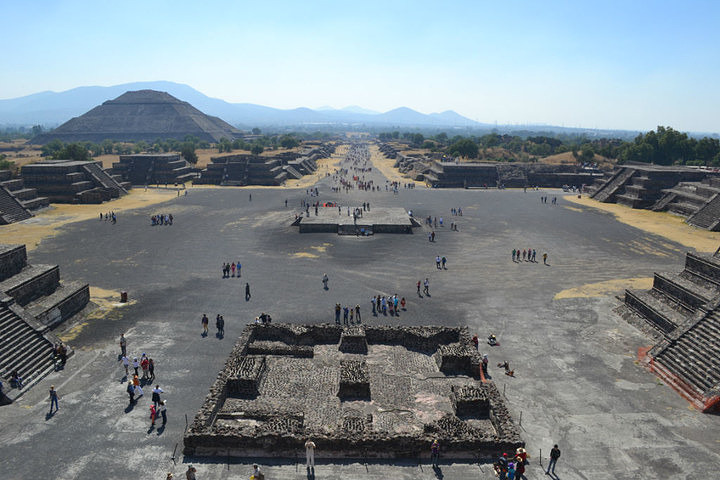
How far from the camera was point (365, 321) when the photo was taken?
25.5 metres

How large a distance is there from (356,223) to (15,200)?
134ft

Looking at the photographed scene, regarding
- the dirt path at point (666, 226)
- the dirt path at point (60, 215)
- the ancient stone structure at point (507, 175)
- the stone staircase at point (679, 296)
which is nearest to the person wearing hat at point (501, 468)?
the stone staircase at point (679, 296)

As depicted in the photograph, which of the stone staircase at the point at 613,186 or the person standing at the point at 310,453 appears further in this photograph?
the stone staircase at the point at 613,186

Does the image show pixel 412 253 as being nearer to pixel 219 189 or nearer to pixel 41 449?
pixel 41 449

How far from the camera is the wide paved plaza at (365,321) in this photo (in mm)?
14383

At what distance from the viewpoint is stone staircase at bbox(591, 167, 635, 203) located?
67875 millimetres

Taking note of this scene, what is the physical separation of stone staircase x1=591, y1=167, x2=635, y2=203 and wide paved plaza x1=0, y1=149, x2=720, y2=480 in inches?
697

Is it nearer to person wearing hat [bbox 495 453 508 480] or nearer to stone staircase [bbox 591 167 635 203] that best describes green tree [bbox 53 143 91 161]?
person wearing hat [bbox 495 453 508 480]

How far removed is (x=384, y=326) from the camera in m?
23.2

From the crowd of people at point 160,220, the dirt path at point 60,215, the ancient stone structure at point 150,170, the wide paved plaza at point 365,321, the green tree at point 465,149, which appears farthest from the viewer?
the green tree at point 465,149

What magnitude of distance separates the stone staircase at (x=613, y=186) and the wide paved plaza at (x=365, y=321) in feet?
58.1

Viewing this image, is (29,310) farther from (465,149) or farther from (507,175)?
(465,149)

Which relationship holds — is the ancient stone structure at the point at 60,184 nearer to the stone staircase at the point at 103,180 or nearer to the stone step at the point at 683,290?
the stone staircase at the point at 103,180

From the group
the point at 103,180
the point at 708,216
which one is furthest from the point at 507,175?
the point at 103,180
